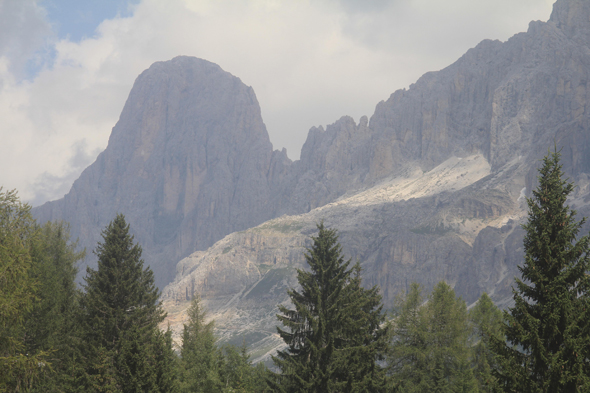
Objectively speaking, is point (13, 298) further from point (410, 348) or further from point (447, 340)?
point (447, 340)

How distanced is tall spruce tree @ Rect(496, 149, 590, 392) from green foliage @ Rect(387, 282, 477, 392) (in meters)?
18.5

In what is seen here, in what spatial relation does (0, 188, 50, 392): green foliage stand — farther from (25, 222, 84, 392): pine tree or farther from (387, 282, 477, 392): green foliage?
(387, 282, 477, 392): green foliage

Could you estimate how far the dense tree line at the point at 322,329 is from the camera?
2047 centimetres

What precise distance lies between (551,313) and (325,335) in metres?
15.1

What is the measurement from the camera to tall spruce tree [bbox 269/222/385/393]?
103 ft

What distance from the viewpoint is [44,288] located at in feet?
132

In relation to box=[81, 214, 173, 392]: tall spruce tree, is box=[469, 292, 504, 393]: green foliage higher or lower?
lower

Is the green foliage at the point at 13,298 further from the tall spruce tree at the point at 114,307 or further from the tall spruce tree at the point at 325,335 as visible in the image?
the tall spruce tree at the point at 325,335

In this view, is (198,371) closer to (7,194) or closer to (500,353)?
(7,194)

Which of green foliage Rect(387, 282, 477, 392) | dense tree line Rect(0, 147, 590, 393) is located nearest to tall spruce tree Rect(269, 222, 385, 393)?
dense tree line Rect(0, 147, 590, 393)

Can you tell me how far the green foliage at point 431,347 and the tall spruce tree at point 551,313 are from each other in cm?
1847

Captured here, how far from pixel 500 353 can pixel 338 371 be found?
13.5 m

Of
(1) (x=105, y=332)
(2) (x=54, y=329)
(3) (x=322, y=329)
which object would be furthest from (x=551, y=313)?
(2) (x=54, y=329)

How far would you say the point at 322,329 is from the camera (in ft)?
104
